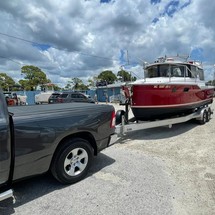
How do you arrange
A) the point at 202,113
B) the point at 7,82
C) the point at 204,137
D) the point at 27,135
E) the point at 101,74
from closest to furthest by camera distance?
the point at 27,135, the point at 204,137, the point at 202,113, the point at 7,82, the point at 101,74

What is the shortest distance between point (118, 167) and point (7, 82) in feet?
246

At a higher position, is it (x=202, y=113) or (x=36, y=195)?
(x=202, y=113)

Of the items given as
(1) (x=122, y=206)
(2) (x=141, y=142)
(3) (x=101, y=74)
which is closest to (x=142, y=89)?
(2) (x=141, y=142)

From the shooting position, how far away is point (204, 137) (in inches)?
276

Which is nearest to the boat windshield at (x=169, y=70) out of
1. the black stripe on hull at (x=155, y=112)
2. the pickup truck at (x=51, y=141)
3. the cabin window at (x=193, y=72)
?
the cabin window at (x=193, y=72)

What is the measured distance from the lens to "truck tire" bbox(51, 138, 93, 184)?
3471 mm

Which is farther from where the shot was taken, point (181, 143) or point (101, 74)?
point (101, 74)

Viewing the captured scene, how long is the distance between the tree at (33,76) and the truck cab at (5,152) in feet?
227

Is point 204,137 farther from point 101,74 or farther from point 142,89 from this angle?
point 101,74

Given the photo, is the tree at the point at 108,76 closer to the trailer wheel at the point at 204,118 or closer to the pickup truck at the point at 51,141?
the trailer wheel at the point at 204,118

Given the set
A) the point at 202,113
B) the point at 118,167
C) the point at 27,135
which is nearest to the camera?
the point at 27,135

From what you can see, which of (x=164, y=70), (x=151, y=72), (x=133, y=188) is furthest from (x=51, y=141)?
(x=151, y=72)

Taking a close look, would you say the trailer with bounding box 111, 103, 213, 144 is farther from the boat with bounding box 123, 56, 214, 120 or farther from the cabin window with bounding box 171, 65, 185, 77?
the cabin window with bounding box 171, 65, 185, 77

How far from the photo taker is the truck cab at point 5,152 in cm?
268
